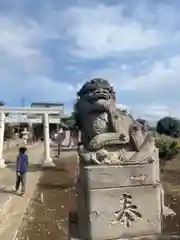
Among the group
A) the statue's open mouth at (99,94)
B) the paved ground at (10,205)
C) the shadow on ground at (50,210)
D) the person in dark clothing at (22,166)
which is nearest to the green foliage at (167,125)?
the shadow on ground at (50,210)

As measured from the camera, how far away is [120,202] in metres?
3.53

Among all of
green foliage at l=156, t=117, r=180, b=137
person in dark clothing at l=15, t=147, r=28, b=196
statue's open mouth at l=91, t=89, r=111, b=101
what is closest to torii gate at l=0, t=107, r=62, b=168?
person in dark clothing at l=15, t=147, r=28, b=196

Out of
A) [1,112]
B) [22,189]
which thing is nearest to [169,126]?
[1,112]

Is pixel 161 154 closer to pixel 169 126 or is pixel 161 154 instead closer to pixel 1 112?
pixel 1 112

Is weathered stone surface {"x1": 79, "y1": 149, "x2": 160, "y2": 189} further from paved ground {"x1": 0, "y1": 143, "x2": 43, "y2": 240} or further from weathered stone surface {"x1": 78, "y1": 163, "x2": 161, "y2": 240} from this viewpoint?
paved ground {"x1": 0, "y1": 143, "x2": 43, "y2": 240}

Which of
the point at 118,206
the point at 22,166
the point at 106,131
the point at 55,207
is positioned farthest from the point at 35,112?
the point at 118,206

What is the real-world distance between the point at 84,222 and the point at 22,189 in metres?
7.58

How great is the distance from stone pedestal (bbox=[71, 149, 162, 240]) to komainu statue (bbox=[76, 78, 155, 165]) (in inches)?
4.3

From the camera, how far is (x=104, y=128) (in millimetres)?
3779

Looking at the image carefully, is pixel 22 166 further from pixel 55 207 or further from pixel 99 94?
pixel 99 94

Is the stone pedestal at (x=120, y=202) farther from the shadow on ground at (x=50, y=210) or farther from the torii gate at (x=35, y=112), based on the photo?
the torii gate at (x=35, y=112)

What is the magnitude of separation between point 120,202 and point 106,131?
2.30 feet

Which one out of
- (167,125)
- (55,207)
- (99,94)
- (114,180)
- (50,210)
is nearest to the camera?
(114,180)

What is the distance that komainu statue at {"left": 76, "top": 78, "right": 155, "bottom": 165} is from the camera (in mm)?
3594
